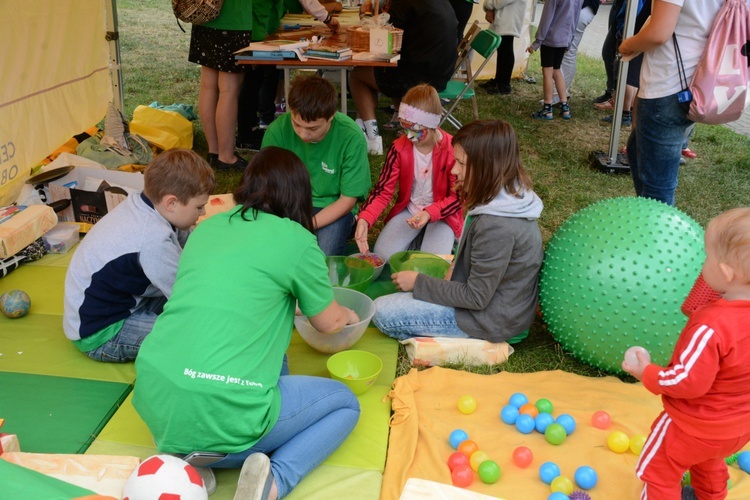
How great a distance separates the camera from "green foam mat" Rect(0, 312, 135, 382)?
2898 millimetres

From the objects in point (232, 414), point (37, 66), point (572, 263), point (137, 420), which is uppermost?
point (37, 66)

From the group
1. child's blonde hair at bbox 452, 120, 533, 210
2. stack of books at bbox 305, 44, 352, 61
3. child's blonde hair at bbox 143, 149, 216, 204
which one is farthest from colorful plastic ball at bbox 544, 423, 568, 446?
stack of books at bbox 305, 44, 352, 61

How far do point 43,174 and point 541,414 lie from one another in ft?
11.3

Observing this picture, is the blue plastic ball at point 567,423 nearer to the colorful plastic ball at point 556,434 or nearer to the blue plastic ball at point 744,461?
the colorful plastic ball at point 556,434

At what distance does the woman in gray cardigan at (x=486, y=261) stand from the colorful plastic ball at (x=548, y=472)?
2.54ft

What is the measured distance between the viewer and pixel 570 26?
724 cm

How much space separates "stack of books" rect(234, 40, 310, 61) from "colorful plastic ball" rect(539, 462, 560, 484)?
145 inches

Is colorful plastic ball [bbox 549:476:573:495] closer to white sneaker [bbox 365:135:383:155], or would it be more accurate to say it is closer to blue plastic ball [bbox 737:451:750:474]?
blue plastic ball [bbox 737:451:750:474]

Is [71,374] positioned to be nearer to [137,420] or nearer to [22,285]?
[137,420]

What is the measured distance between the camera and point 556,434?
2525 mm

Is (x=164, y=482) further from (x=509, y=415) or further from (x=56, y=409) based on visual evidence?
(x=509, y=415)

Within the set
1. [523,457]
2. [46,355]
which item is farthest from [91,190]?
[523,457]

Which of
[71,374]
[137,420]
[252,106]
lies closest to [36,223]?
[71,374]

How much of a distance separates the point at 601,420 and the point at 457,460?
0.65 m
